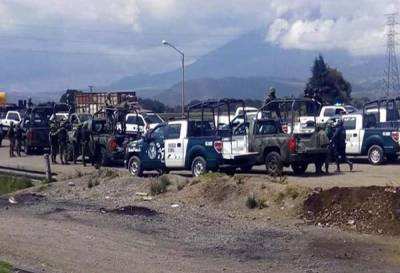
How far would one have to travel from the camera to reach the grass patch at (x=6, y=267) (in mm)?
13797

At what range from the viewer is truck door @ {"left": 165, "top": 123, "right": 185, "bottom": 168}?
102ft

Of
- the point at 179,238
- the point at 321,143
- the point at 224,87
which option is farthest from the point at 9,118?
the point at 224,87

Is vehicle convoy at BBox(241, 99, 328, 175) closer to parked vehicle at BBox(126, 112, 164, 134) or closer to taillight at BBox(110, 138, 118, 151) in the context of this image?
taillight at BBox(110, 138, 118, 151)

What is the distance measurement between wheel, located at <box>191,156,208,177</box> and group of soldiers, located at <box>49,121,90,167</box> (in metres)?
8.47

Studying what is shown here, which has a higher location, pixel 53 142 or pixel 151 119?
pixel 151 119

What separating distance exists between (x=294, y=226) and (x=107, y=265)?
18.4 ft

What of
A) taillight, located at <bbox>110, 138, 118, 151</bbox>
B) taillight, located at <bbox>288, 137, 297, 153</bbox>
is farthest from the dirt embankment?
taillight, located at <bbox>110, 138, 118, 151</bbox>

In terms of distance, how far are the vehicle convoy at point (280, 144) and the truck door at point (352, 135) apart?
4821 millimetres

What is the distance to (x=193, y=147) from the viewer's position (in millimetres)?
30906

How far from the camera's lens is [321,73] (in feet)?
267

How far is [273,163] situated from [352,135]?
21.5 ft

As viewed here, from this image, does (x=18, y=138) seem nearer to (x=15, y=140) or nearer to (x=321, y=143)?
(x=15, y=140)

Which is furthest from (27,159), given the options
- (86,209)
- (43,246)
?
(43,246)

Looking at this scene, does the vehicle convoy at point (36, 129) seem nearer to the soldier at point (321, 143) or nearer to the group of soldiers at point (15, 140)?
the group of soldiers at point (15, 140)
